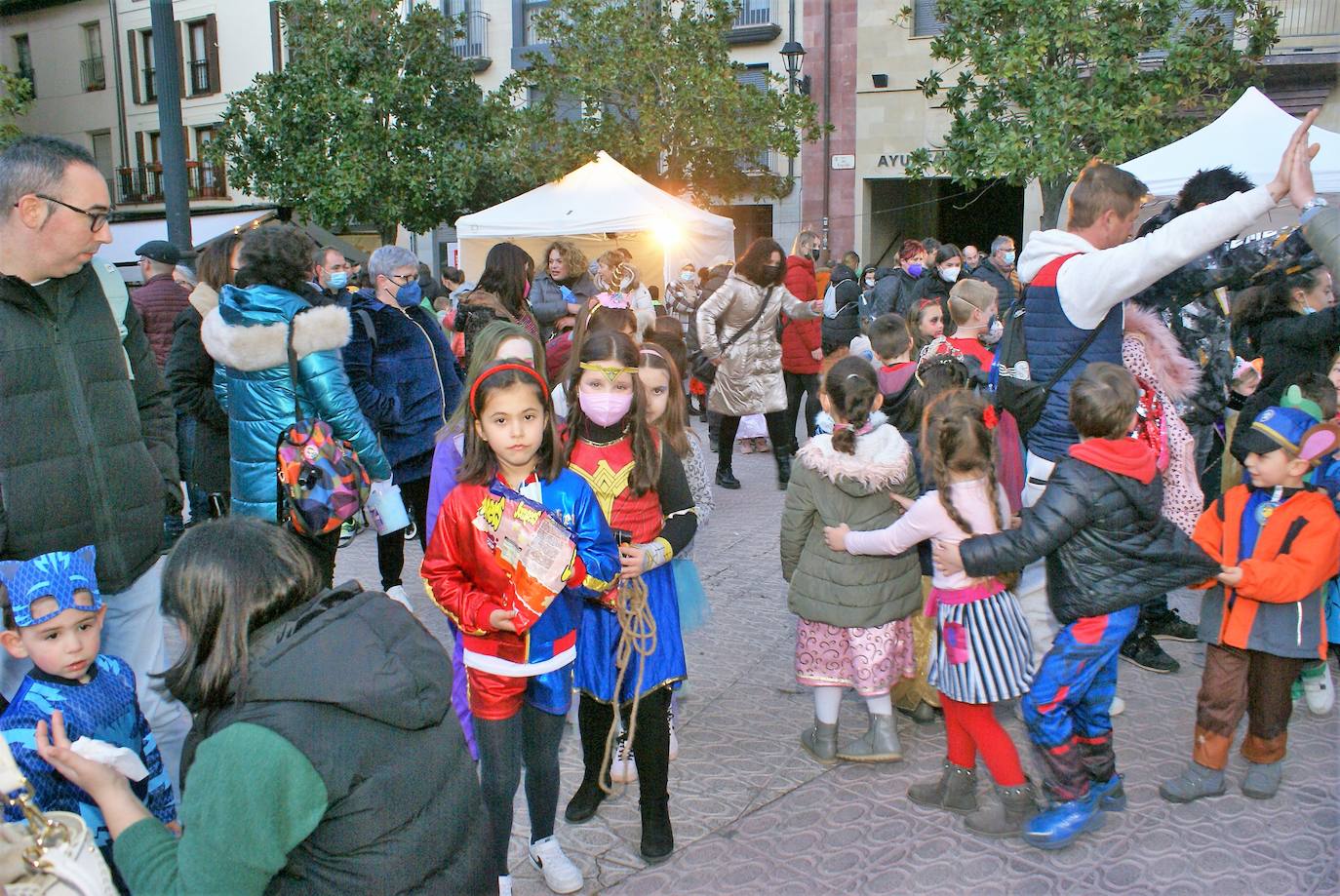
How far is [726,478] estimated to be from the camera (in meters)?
8.36

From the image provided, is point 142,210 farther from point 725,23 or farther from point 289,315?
point 289,315

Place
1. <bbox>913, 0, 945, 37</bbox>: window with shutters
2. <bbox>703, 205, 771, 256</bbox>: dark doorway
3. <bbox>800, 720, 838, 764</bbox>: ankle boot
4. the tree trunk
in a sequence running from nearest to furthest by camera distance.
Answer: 1. <bbox>800, 720, 838, 764</bbox>: ankle boot
2. the tree trunk
3. <bbox>913, 0, 945, 37</bbox>: window with shutters
4. <bbox>703, 205, 771, 256</bbox>: dark doorway

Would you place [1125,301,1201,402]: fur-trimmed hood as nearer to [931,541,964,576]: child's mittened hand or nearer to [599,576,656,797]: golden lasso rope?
[931,541,964,576]: child's mittened hand

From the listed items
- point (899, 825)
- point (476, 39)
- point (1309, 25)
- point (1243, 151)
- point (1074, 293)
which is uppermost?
point (476, 39)

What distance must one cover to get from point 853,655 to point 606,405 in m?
1.39

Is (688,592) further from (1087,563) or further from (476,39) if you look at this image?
(476,39)

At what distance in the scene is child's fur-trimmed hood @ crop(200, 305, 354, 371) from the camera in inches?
159

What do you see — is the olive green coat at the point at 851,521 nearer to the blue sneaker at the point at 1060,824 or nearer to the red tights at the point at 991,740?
the red tights at the point at 991,740

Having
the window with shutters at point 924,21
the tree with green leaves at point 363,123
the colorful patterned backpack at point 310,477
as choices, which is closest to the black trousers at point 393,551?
the colorful patterned backpack at point 310,477

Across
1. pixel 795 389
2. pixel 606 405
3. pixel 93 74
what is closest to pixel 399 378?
pixel 606 405

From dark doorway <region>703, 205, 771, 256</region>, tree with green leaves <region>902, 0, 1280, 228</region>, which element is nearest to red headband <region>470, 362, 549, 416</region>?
tree with green leaves <region>902, 0, 1280, 228</region>

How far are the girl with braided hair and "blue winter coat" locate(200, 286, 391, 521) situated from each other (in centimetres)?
192

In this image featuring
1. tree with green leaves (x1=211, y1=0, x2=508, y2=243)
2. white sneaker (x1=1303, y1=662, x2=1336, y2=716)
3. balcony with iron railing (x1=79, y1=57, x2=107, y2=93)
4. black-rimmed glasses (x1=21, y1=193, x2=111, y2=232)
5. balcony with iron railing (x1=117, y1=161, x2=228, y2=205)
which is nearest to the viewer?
black-rimmed glasses (x1=21, y1=193, x2=111, y2=232)

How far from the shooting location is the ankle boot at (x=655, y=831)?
127 inches
